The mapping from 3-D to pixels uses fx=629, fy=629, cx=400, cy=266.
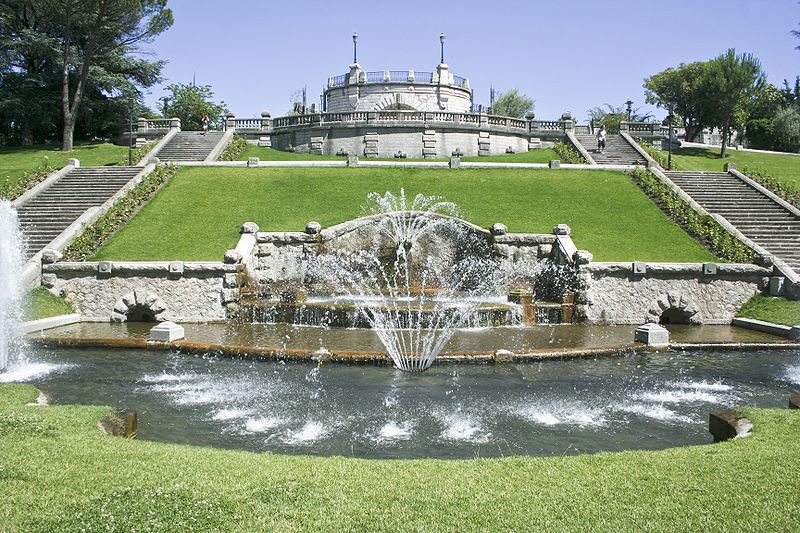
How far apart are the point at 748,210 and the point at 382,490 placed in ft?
85.7

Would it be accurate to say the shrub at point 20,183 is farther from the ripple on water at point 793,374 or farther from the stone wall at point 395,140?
the ripple on water at point 793,374

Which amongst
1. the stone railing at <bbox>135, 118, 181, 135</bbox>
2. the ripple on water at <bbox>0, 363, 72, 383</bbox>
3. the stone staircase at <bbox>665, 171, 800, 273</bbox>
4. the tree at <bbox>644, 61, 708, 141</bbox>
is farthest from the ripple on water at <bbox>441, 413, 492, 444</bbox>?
the tree at <bbox>644, 61, 708, 141</bbox>

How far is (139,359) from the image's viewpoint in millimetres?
14898

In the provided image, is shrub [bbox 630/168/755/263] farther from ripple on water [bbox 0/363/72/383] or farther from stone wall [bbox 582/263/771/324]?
ripple on water [bbox 0/363/72/383]

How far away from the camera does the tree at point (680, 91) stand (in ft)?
215

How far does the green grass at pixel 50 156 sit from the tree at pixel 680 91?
51.0 metres

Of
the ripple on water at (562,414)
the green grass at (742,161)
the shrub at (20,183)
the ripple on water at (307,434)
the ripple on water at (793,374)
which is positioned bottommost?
the ripple on water at (793,374)

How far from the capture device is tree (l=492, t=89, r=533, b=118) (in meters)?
106

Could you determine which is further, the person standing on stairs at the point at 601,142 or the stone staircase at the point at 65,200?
the person standing on stairs at the point at 601,142

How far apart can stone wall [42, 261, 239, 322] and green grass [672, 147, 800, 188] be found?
27578 millimetres

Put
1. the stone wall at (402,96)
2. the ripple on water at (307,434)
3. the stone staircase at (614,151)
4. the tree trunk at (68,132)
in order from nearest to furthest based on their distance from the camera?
the ripple on water at (307,434), the stone staircase at (614,151), the tree trunk at (68,132), the stone wall at (402,96)

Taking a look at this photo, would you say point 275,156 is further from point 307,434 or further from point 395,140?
point 307,434

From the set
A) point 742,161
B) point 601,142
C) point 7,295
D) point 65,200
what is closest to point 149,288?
point 7,295

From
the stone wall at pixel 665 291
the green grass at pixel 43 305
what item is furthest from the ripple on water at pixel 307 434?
the stone wall at pixel 665 291
